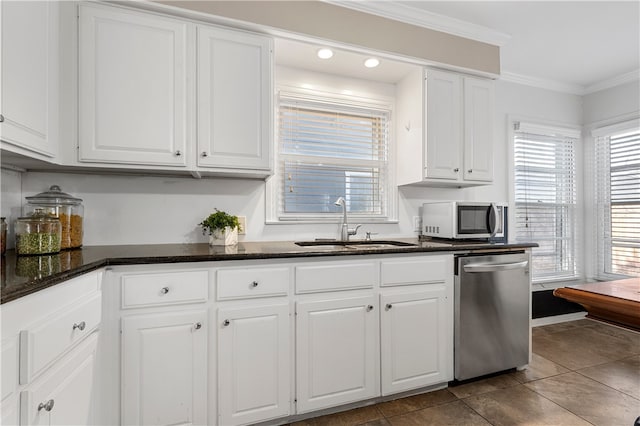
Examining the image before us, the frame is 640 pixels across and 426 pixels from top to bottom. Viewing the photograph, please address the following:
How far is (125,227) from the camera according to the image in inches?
83.6

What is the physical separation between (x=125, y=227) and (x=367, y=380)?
1.78 meters

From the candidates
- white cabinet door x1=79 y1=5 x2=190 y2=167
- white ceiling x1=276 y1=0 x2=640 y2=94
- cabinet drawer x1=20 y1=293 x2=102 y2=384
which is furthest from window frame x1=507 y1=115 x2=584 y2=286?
cabinet drawer x1=20 y1=293 x2=102 y2=384

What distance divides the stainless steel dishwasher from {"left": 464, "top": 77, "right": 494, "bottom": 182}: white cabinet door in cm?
73

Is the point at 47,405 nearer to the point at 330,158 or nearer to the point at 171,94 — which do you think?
the point at 171,94

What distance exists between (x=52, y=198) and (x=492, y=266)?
8.96 ft

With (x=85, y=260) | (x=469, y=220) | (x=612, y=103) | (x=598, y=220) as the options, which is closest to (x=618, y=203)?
(x=598, y=220)

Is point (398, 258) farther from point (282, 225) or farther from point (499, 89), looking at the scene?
point (499, 89)

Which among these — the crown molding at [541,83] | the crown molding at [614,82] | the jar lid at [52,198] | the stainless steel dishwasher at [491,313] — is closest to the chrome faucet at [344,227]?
the stainless steel dishwasher at [491,313]

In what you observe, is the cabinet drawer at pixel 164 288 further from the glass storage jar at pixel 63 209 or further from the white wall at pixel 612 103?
the white wall at pixel 612 103

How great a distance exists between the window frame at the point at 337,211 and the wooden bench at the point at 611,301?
164cm

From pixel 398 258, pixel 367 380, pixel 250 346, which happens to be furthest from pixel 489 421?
pixel 250 346

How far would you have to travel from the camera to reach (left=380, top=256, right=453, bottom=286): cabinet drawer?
2.02 m

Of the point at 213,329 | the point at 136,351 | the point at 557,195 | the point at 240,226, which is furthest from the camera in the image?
the point at 557,195

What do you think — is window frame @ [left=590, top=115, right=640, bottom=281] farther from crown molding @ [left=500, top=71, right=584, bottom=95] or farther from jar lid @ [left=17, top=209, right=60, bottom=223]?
jar lid @ [left=17, top=209, right=60, bottom=223]
